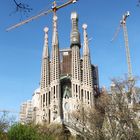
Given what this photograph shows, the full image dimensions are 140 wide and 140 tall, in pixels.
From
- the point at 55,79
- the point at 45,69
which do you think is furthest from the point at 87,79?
the point at 45,69

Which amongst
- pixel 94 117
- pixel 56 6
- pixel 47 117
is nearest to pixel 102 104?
Result: pixel 94 117

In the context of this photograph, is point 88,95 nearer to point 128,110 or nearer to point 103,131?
point 103,131

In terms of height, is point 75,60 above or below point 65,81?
above

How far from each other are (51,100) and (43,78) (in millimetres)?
8662

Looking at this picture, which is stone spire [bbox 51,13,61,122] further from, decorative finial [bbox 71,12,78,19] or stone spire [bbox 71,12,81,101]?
decorative finial [bbox 71,12,78,19]

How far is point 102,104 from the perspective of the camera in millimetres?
36531

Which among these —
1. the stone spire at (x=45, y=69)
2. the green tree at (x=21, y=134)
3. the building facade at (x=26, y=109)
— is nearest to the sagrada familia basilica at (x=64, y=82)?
the stone spire at (x=45, y=69)

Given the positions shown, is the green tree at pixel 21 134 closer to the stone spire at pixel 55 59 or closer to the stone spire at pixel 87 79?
the stone spire at pixel 87 79

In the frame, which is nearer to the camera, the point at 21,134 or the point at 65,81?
the point at 21,134

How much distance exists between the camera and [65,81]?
98.6m

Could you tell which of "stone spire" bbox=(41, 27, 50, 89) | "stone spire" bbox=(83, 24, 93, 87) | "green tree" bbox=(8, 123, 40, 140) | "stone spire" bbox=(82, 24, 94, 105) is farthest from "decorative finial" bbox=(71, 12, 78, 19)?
"green tree" bbox=(8, 123, 40, 140)

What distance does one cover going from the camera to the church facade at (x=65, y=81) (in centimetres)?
9209

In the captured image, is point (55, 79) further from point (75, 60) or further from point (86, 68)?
point (86, 68)

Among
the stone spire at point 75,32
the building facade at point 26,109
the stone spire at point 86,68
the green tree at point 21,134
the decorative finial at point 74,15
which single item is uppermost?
the decorative finial at point 74,15
